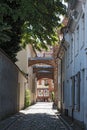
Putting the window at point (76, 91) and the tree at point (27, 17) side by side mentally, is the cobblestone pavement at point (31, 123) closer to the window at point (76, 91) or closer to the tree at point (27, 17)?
the window at point (76, 91)

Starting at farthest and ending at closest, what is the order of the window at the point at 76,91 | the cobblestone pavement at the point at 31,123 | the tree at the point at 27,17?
the window at the point at 76,91 → the cobblestone pavement at the point at 31,123 → the tree at the point at 27,17

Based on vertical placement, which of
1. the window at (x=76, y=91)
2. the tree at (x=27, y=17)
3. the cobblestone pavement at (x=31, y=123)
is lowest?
the cobblestone pavement at (x=31, y=123)

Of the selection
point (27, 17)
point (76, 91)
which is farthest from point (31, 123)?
point (27, 17)

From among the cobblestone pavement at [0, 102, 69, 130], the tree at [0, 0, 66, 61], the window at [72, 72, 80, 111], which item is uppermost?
the tree at [0, 0, 66, 61]

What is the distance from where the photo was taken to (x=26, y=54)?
5581 centimetres

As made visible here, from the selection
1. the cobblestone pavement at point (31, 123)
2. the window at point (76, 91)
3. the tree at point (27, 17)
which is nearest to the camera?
the tree at point (27, 17)

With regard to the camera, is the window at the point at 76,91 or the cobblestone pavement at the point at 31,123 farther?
the window at the point at 76,91

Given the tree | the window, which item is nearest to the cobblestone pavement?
the window

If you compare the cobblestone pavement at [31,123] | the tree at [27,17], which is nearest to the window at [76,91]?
the cobblestone pavement at [31,123]

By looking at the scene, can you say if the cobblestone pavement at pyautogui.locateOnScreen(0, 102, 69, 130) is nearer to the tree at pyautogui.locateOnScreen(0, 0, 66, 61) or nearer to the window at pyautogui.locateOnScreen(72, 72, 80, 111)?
the window at pyautogui.locateOnScreen(72, 72, 80, 111)

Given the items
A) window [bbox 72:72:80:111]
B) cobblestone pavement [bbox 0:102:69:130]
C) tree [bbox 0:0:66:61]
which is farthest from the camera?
window [bbox 72:72:80:111]

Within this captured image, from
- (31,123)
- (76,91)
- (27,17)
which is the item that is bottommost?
(31,123)

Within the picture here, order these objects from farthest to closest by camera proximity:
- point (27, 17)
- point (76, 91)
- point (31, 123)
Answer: point (76, 91), point (31, 123), point (27, 17)

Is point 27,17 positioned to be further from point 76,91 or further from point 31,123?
point 76,91
